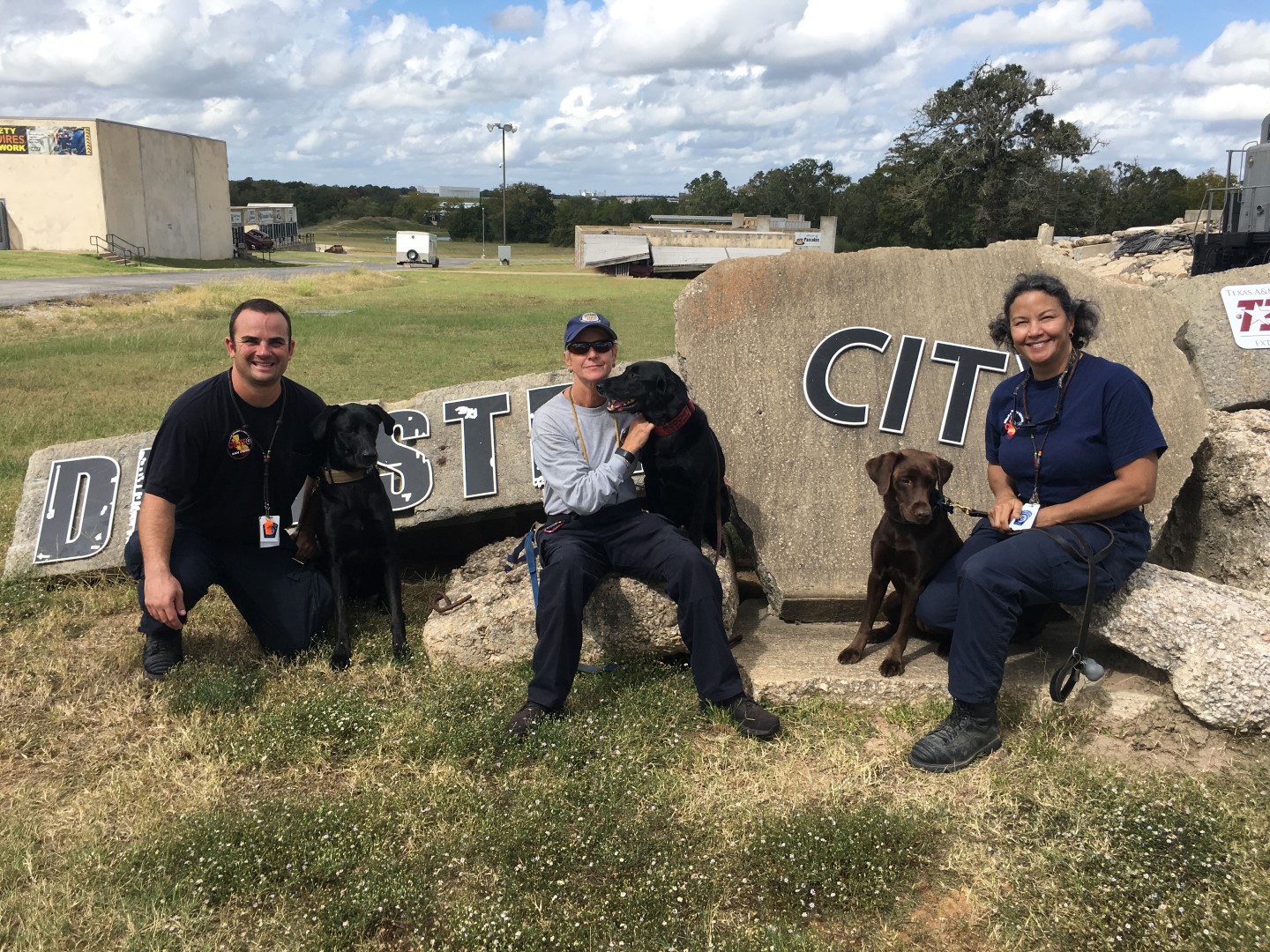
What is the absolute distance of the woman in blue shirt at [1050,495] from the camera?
323cm

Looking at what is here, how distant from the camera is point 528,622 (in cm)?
402

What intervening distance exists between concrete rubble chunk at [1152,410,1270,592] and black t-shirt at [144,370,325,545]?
4.33m

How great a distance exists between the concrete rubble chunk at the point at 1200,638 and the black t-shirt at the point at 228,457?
348cm

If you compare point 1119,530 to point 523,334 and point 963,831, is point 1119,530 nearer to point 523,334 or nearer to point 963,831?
point 963,831

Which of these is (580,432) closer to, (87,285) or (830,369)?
(830,369)

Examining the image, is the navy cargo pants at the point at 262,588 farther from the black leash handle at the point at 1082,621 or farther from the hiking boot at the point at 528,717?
the black leash handle at the point at 1082,621

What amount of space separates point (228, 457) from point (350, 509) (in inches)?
22.1

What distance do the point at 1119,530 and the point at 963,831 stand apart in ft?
4.23

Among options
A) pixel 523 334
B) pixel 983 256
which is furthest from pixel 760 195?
pixel 983 256

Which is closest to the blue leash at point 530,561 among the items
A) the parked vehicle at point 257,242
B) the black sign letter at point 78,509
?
the black sign letter at point 78,509

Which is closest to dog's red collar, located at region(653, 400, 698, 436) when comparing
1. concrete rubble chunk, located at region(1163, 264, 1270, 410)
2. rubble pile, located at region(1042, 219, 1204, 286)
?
concrete rubble chunk, located at region(1163, 264, 1270, 410)

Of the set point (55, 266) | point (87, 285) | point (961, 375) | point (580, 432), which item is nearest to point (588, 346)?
point (580, 432)

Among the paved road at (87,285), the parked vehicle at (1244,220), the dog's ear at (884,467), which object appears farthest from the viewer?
the paved road at (87,285)

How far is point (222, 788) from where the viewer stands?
319cm
